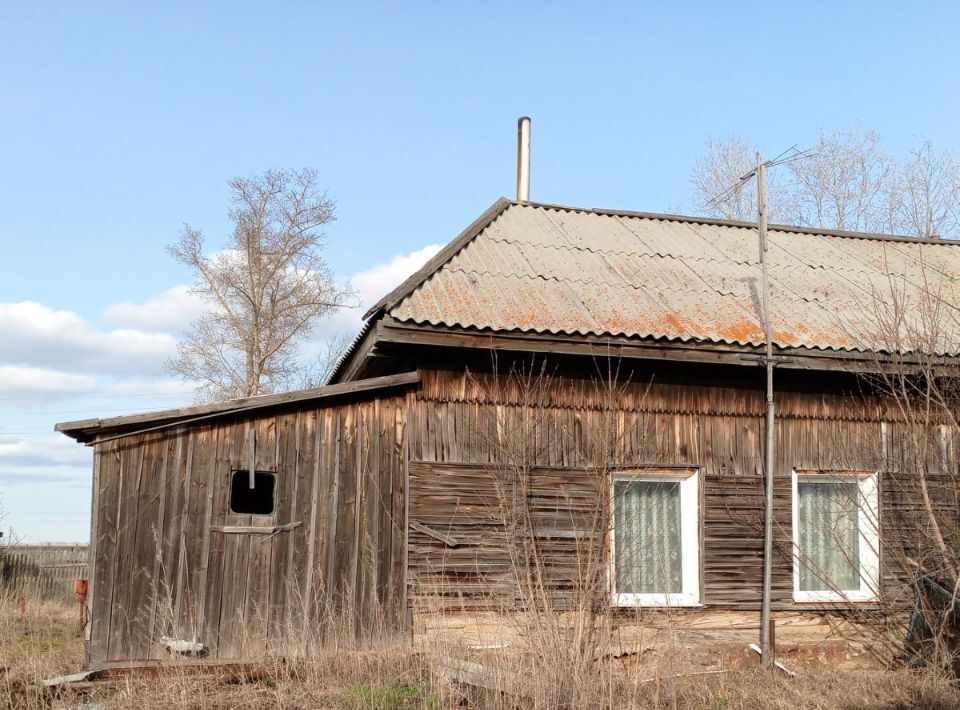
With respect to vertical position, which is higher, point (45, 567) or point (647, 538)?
point (647, 538)

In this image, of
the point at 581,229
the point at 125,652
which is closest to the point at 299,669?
the point at 125,652

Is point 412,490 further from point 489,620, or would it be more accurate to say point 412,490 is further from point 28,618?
point 28,618

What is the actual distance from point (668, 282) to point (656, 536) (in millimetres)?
2823

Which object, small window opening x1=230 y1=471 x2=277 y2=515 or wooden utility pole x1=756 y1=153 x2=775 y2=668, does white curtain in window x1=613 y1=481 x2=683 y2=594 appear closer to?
wooden utility pole x1=756 y1=153 x2=775 y2=668

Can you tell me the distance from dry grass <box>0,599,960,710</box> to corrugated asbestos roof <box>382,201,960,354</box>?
2949 mm

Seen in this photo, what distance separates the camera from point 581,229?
11703mm

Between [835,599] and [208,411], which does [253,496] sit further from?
[835,599]

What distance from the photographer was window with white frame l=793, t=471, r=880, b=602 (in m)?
9.32

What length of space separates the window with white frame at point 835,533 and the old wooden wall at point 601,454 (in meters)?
0.17

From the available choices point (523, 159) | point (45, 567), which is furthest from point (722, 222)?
point (45, 567)

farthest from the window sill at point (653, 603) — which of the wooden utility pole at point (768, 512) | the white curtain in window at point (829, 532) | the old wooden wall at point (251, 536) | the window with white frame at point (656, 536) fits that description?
the old wooden wall at point (251, 536)

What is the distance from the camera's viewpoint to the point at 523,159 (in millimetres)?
13570

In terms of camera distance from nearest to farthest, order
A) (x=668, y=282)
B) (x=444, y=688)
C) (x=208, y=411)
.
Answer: (x=444, y=688) < (x=208, y=411) < (x=668, y=282)

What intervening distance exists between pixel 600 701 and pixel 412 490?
3.08 metres
